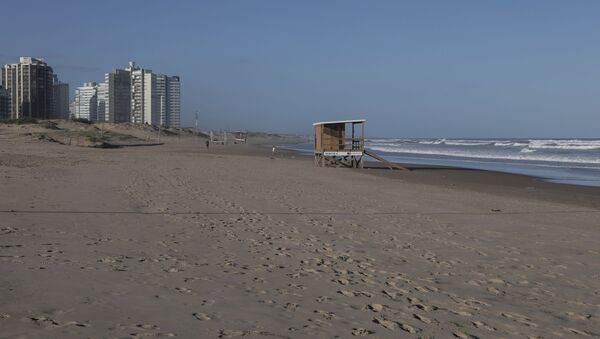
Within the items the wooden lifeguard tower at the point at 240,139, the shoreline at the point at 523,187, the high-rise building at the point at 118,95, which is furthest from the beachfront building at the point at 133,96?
the shoreline at the point at 523,187

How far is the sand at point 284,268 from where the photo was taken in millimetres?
3867

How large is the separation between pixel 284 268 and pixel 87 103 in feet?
435

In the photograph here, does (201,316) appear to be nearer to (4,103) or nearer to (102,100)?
(4,103)

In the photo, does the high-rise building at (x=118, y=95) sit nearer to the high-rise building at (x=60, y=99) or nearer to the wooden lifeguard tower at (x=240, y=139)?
the high-rise building at (x=60, y=99)

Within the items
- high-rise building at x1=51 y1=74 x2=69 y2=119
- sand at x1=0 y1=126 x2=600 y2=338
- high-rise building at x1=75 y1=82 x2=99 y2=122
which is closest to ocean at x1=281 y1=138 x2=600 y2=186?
sand at x1=0 y1=126 x2=600 y2=338

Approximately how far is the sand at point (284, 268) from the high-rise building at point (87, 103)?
12156cm

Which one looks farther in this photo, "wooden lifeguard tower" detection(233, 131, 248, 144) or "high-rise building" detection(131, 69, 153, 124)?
"high-rise building" detection(131, 69, 153, 124)

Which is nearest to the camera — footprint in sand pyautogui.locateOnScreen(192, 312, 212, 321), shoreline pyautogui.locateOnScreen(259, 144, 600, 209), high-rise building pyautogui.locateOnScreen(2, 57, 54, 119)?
footprint in sand pyautogui.locateOnScreen(192, 312, 212, 321)

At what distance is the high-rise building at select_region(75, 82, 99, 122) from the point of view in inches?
4897

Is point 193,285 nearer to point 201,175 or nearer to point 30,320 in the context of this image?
point 30,320

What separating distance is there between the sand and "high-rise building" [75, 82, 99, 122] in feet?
399

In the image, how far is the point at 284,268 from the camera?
558cm

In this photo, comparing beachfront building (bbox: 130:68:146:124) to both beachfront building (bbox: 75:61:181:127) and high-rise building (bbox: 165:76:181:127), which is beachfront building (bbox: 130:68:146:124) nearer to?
beachfront building (bbox: 75:61:181:127)

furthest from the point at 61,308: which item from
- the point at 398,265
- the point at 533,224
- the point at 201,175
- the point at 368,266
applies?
the point at 201,175
